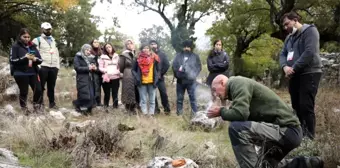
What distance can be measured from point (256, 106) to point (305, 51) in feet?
4.84

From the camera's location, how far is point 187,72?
7.29 metres

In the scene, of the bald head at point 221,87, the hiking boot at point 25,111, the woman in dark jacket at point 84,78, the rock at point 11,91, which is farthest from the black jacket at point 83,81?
the bald head at point 221,87

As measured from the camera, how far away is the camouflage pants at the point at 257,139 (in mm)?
3287

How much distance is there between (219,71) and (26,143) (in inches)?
156

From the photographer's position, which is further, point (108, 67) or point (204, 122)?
point (108, 67)

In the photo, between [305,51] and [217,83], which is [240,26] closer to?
[305,51]

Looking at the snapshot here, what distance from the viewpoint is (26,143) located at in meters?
4.30

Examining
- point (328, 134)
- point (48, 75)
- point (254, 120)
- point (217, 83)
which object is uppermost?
point (217, 83)

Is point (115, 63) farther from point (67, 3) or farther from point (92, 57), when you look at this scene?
point (67, 3)

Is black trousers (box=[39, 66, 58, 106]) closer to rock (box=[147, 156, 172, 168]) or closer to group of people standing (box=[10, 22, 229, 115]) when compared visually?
group of people standing (box=[10, 22, 229, 115])

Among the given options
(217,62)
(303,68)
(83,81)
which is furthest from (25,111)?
(303,68)

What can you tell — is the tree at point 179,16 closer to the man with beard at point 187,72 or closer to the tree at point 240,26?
the tree at point 240,26

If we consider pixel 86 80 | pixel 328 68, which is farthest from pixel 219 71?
pixel 328 68

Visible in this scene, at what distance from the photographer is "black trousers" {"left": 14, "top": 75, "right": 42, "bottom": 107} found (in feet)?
21.5
